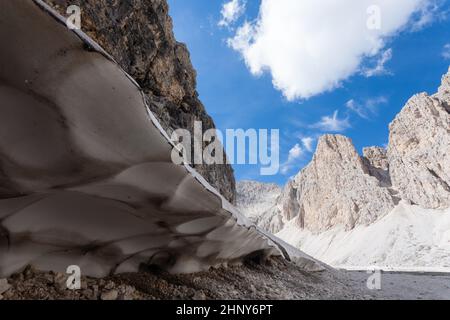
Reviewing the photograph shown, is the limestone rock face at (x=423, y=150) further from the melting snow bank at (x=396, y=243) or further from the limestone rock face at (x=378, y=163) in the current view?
the limestone rock face at (x=378, y=163)

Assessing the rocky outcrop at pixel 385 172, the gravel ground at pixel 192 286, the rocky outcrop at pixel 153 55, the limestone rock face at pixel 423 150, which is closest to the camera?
the gravel ground at pixel 192 286

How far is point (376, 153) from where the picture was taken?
83812 millimetres

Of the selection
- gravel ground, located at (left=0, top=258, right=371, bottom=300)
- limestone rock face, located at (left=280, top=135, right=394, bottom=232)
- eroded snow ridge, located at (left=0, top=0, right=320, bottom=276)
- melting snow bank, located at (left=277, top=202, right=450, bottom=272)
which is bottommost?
melting snow bank, located at (left=277, top=202, right=450, bottom=272)

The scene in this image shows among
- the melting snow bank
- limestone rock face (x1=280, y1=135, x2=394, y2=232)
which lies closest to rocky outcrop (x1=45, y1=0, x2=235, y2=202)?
the melting snow bank

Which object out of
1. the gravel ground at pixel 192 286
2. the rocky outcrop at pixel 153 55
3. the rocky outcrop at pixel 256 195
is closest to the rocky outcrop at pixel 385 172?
the rocky outcrop at pixel 256 195

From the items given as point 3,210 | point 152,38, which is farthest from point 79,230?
point 152,38

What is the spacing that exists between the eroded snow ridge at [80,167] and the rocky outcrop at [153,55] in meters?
7.88

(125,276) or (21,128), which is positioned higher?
(21,128)

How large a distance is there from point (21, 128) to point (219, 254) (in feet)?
11.9

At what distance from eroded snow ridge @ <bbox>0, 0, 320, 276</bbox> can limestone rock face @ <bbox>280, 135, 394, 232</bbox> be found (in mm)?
70912

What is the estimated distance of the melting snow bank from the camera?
44.1 m

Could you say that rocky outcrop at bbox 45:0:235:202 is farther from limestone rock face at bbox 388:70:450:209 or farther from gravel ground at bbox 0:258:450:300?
limestone rock face at bbox 388:70:450:209

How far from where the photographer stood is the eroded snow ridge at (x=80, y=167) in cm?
169

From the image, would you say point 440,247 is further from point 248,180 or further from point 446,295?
point 248,180
